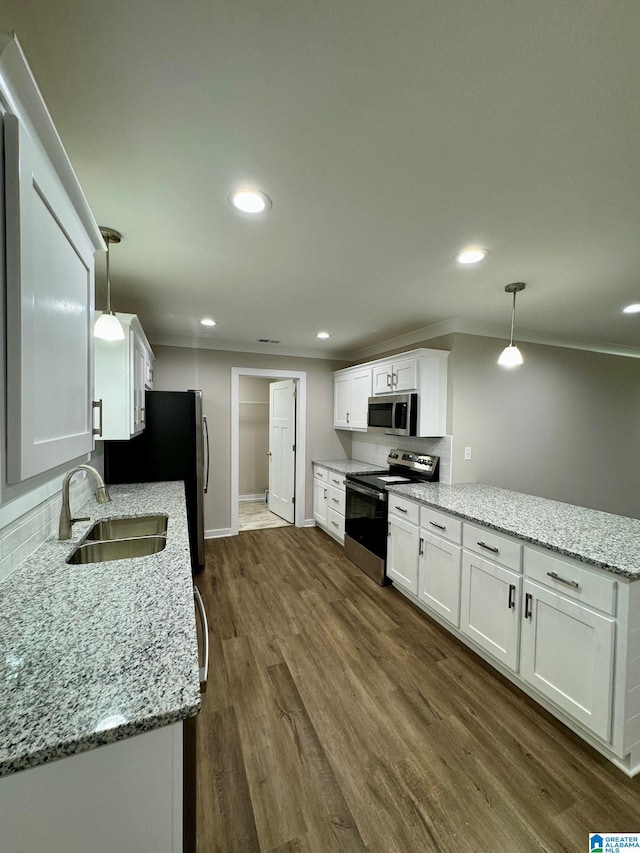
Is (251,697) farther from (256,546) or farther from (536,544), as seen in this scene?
(256,546)

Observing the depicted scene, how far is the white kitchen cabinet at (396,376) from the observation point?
126 inches

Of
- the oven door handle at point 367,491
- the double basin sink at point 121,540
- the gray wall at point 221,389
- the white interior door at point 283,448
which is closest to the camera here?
the double basin sink at point 121,540

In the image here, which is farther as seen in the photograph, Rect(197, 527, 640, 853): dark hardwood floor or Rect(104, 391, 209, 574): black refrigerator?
Rect(104, 391, 209, 574): black refrigerator

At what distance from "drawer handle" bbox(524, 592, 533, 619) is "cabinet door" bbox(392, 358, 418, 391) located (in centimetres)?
188

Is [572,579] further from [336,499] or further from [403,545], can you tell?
[336,499]

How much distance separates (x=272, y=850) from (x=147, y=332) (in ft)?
13.2

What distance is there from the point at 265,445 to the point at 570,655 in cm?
505

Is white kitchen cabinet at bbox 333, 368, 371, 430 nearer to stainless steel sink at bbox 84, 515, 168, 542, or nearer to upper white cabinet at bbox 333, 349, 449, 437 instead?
upper white cabinet at bbox 333, 349, 449, 437

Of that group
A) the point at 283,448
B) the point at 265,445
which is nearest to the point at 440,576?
the point at 283,448

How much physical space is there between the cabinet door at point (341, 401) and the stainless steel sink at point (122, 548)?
2.88 meters

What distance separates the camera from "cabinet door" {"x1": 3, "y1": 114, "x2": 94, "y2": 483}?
654 millimetres

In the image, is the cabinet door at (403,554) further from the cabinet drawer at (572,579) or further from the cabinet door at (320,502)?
the cabinet door at (320,502)

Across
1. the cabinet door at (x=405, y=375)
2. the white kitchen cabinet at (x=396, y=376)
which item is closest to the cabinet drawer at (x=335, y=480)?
the white kitchen cabinet at (x=396, y=376)

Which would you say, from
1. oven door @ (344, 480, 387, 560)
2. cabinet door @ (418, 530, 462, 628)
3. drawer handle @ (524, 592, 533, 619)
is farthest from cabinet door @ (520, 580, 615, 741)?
oven door @ (344, 480, 387, 560)
